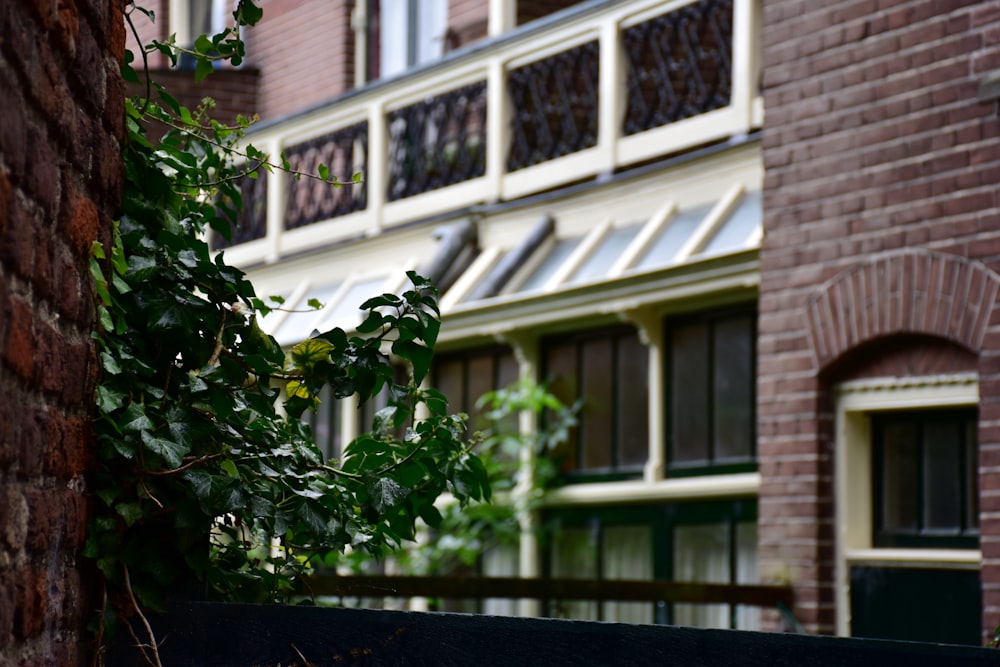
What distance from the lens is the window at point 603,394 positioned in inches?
362

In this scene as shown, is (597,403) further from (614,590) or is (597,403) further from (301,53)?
(301,53)

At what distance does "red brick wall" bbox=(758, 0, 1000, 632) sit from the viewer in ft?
22.1

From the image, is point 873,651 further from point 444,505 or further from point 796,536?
point 444,505

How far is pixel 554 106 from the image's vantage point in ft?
33.4

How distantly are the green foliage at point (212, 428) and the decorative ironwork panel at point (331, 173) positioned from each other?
27.0 feet

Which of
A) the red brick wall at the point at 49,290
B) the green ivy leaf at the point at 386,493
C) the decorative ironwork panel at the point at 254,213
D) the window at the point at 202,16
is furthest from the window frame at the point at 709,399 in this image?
the window at the point at 202,16

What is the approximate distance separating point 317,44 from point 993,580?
941 cm

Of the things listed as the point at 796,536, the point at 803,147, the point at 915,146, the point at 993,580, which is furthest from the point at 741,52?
the point at 993,580

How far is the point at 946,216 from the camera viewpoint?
22.4 ft

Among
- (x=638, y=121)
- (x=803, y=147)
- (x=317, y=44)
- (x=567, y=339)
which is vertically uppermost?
(x=317, y=44)

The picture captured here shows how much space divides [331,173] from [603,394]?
301 centimetres

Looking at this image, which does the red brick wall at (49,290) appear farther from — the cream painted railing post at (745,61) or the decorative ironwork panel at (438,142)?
the decorative ironwork panel at (438,142)

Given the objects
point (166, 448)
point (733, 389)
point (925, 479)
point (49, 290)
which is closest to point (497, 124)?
point (733, 389)

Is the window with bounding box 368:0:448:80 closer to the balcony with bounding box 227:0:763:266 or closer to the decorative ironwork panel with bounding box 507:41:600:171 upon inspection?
the balcony with bounding box 227:0:763:266
